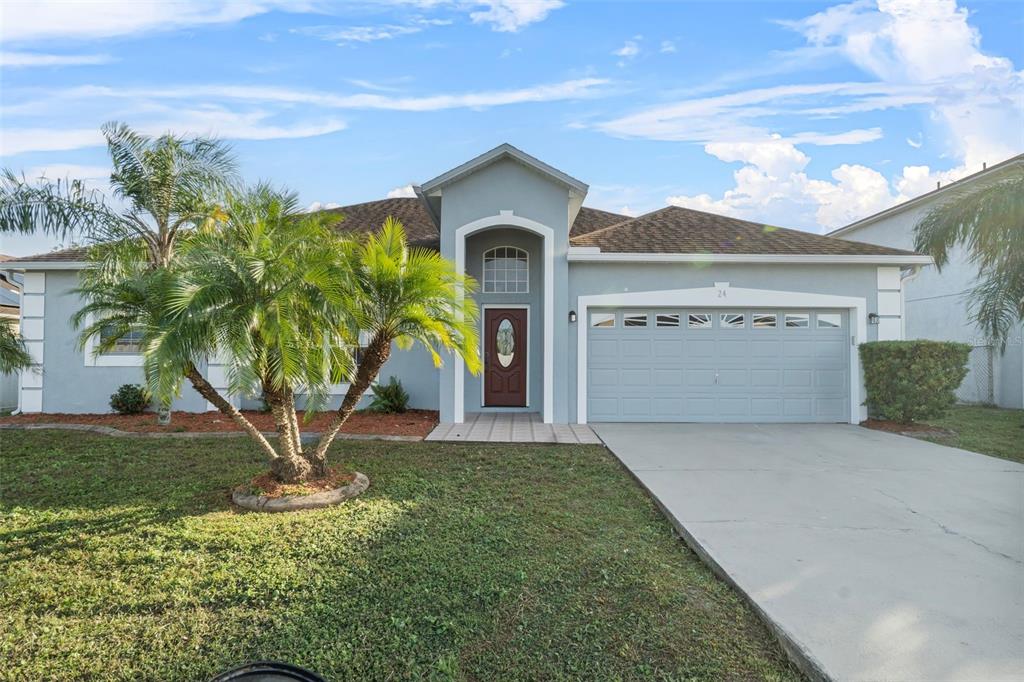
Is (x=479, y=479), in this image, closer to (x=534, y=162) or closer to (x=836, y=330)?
(x=534, y=162)

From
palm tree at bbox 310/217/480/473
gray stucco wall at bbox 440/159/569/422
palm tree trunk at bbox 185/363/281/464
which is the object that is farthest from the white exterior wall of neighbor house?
palm tree trunk at bbox 185/363/281/464

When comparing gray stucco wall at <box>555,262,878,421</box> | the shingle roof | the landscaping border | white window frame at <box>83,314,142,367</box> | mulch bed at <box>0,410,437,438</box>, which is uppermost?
the shingle roof

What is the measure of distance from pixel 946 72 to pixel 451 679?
1270 centimetres

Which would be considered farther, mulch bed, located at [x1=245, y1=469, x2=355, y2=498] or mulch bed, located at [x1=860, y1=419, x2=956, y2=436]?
mulch bed, located at [x1=860, y1=419, x2=956, y2=436]

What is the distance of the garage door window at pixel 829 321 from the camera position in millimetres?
11164

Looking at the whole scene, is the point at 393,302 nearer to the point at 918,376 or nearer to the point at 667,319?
the point at 667,319

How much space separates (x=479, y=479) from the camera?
262 inches

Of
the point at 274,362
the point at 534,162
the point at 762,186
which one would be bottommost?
the point at 274,362

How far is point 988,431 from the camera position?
414 inches

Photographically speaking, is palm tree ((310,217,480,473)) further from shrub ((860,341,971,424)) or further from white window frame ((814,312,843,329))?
shrub ((860,341,971,424))

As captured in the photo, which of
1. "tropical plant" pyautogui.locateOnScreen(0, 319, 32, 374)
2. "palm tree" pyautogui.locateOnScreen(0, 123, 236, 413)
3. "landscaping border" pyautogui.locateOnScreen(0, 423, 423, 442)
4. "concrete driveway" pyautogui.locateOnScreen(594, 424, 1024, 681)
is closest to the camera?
"concrete driveway" pyautogui.locateOnScreen(594, 424, 1024, 681)

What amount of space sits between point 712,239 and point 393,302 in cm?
832

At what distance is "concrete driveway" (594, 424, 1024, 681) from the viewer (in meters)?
2.99

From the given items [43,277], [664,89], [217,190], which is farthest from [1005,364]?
[43,277]
